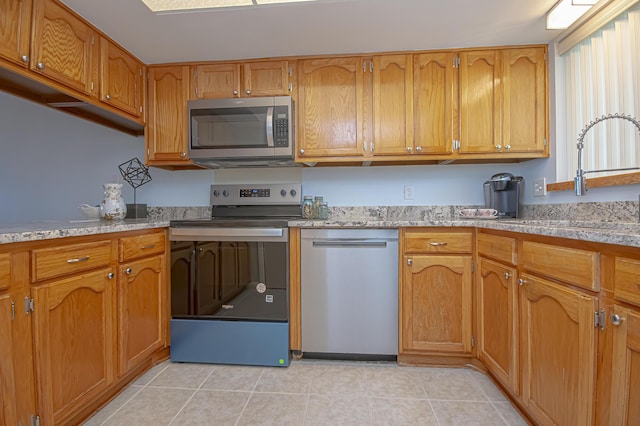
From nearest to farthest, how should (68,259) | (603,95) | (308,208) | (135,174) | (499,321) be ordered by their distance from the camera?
(68,259) < (499,321) < (603,95) < (308,208) < (135,174)

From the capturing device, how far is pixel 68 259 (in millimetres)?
1305

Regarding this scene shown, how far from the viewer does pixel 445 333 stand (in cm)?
188

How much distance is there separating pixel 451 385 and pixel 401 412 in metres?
0.41

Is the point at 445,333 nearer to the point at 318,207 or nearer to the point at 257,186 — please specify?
the point at 318,207

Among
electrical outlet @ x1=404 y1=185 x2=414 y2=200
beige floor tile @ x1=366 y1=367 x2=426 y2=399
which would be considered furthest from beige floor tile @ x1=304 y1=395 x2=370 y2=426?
electrical outlet @ x1=404 y1=185 x2=414 y2=200

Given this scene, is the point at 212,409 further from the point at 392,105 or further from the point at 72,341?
the point at 392,105

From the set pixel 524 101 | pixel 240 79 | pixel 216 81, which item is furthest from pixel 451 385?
pixel 216 81

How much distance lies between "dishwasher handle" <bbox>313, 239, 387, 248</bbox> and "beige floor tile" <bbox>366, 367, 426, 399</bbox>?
75 cm

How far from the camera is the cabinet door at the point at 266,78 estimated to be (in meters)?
2.17

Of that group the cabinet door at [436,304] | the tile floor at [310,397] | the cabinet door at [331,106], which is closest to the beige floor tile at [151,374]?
the tile floor at [310,397]

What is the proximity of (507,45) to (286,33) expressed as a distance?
146 centimetres

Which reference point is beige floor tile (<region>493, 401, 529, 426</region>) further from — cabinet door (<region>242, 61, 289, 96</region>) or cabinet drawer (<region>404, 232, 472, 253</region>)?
cabinet door (<region>242, 61, 289, 96</region>)

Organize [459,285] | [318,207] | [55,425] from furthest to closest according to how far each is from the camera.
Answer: [318,207], [459,285], [55,425]

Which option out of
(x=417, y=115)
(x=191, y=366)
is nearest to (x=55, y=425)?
(x=191, y=366)
